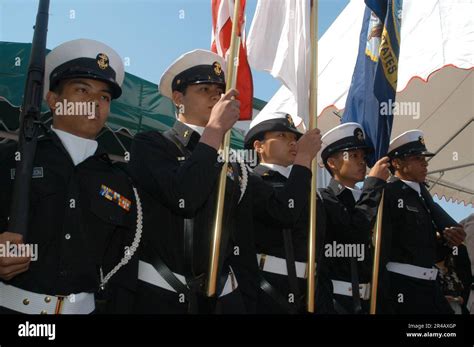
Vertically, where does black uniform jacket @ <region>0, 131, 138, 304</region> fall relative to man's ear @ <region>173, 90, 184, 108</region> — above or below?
below

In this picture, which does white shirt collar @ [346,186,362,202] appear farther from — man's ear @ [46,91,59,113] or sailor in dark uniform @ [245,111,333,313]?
man's ear @ [46,91,59,113]

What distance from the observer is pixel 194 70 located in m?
3.11

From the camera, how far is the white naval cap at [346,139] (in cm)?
409

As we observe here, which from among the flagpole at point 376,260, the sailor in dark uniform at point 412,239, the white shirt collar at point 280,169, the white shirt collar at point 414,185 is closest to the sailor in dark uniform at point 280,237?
the white shirt collar at point 280,169

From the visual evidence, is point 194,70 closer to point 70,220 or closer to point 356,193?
point 70,220

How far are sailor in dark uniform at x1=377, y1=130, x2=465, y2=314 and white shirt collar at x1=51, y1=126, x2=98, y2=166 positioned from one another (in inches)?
90.3

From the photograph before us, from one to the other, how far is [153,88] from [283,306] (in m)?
3.53

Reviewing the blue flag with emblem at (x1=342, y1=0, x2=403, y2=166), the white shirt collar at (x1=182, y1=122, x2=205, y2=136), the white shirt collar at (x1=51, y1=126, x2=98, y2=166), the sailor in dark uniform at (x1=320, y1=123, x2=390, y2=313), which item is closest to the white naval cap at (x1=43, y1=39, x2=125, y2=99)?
the white shirt collar at (x1=51, y1=126, x2=98, y2=166)

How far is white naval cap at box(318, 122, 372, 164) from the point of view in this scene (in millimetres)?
4094

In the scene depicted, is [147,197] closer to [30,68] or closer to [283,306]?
[30,68]

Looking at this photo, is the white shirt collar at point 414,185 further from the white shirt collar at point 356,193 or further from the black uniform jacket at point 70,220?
the black uniform jacket at point 70,220

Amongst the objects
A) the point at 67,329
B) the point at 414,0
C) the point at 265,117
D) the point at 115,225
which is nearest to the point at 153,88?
the point at 265,117

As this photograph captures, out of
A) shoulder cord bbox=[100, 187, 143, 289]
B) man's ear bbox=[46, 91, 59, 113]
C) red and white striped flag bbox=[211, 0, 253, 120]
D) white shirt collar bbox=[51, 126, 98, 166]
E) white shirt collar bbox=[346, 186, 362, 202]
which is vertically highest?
red and white striped flag bbox=[211, 0, 253, 120]

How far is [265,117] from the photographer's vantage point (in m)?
3.88
